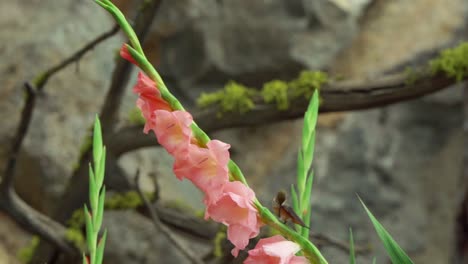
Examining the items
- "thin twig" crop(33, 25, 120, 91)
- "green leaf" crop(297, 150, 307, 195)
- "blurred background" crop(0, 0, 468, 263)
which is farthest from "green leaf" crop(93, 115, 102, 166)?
"blurred background" crop(0, 0, 468, 263)

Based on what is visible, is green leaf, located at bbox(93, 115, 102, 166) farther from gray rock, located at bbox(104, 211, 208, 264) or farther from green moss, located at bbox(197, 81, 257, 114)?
gray rock, located at bbox(104, 211, 208, 264)

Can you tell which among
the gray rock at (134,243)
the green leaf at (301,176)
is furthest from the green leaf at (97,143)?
the gray rock at (134,243)

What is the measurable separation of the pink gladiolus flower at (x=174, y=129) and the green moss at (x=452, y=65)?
0.99 m

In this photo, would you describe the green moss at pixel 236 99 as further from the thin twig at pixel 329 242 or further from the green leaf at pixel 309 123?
the green leaf at pixel 309 123

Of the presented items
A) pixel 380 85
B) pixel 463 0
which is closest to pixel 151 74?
pixel 380 85

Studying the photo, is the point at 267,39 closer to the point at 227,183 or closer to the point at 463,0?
the point at 463,0

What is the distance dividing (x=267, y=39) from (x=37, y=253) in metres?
1.10

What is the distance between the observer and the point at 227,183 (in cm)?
39

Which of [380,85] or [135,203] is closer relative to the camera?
[380,85]

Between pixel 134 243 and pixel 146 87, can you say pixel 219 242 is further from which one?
pixel 146 87

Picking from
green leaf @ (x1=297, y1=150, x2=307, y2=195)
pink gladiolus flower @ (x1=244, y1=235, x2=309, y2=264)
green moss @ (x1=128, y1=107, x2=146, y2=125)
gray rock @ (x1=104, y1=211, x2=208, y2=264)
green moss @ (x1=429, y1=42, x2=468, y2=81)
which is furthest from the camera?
gray rock @ (x1=104, y1=211, x2=208, y2=264)

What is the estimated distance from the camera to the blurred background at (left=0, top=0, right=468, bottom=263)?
6.80ft

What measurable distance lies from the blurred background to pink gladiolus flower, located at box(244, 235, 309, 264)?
65.3 inches

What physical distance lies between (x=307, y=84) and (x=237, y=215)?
980 millimetres
